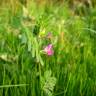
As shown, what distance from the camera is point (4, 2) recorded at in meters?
3.13

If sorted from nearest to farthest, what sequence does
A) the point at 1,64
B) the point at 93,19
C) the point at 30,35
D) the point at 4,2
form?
the point at 30,35
the point at 1,64
the point at 93,19
the point at 4,2

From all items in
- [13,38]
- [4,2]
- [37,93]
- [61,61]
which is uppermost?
[4,2]

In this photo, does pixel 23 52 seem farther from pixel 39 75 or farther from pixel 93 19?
pixel 93 19

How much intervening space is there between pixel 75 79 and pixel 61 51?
38 cm

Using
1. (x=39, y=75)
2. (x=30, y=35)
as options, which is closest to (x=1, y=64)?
(x=39, y=75)

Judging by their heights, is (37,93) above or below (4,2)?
below

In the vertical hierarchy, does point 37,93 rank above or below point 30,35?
below

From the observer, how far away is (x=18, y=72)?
5.63 feet

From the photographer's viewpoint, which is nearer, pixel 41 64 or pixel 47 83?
pixel 47 83

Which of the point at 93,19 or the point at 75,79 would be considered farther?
the point at 93,19

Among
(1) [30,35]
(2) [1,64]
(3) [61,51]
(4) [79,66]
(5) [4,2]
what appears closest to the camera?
(1) [30,35]

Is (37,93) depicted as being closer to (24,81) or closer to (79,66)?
(24,81)

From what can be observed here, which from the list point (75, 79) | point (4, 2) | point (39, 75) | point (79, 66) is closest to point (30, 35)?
point (39, 75)

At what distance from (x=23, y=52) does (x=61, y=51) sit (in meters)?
0.33
